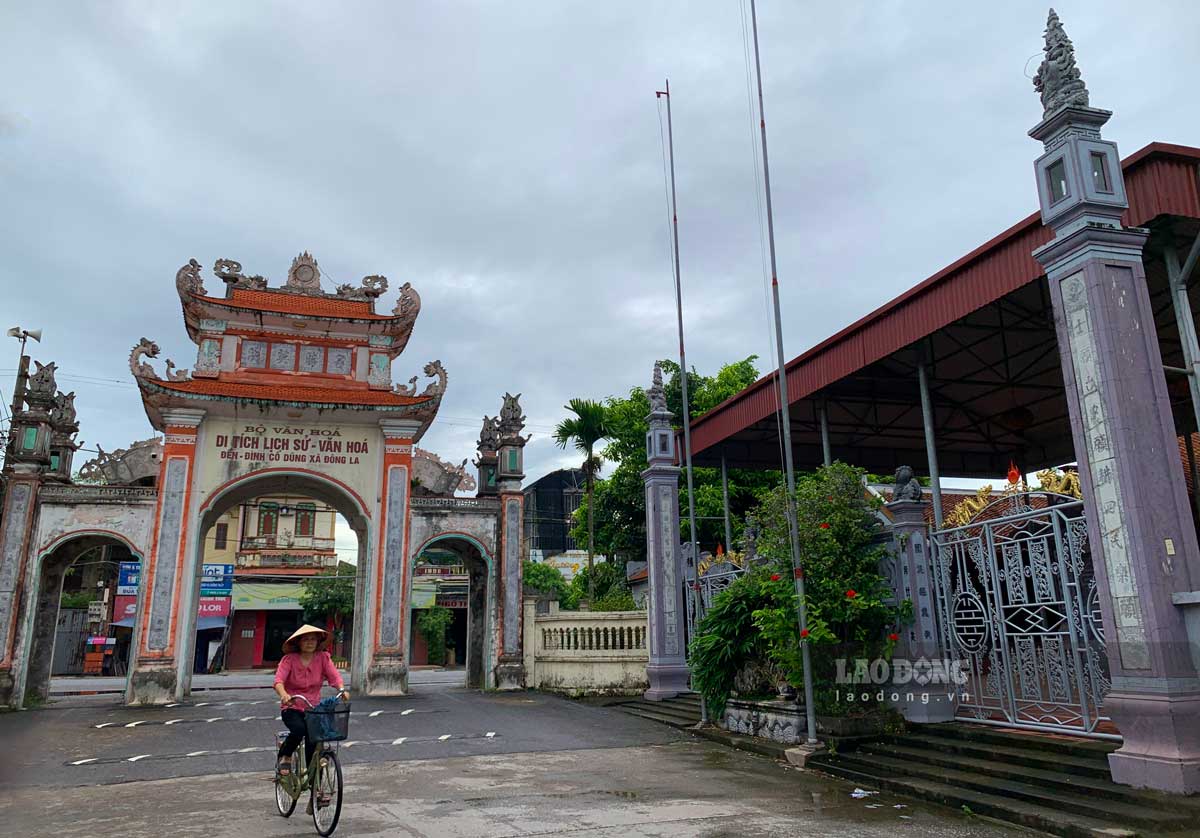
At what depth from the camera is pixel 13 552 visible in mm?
18047

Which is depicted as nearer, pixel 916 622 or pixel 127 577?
pixel 916 622

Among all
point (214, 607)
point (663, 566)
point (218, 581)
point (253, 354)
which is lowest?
point (663, 566)

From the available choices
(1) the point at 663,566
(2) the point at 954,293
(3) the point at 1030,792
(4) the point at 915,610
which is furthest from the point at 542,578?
(3) the point at 1030,792

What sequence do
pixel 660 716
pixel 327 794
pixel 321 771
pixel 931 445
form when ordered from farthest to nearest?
pixel 660 716, pixel 931 445, pixel 321 771, pixel 327 794

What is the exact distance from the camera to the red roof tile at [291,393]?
63.8 ft

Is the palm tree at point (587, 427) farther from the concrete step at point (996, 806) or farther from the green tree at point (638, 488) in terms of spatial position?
the concrete step at point (996, 806)

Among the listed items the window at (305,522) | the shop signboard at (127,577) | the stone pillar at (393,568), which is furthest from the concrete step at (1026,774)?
the window at (305,522)

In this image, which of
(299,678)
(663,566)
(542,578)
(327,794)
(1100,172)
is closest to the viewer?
(327,794)

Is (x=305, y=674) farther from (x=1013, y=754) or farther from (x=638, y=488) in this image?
(x=638, y=488)

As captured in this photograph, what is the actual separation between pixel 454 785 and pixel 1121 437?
6793 millimetres

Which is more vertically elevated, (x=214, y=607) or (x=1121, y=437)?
(x=1121, y=437)

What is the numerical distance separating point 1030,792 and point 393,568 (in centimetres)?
1626

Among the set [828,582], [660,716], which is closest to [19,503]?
[660,716]

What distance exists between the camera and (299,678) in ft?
22.5
